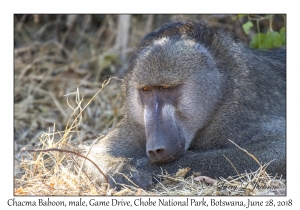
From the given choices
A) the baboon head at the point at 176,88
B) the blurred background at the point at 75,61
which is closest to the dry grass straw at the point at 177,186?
the baboon head at the point at 176,88

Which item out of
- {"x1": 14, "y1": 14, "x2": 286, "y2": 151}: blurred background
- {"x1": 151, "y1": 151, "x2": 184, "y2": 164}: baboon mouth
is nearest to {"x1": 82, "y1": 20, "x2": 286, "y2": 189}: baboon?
{"x1": 151, "y1": 151, "x2": 184, "y2": 164}: baboon mouth

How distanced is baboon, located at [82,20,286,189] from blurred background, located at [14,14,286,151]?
1924 mm

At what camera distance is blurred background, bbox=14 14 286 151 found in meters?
6.87

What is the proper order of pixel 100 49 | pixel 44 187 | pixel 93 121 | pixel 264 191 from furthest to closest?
pixel 100 49 < pixel 93 121 < pixel 44 187 < pixel 264 191

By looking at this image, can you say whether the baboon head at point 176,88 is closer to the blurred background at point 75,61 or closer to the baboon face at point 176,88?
the baboon face at point 176,88

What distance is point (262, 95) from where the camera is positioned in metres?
4.59

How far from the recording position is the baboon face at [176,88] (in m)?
4.20

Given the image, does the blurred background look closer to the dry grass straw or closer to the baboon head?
the baboon head

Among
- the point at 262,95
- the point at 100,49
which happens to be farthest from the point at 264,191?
the point at 100,49

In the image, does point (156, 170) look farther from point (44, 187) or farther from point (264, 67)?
point (264, 67)

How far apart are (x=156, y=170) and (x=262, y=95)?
3.71ft

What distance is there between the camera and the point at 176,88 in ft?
14.0

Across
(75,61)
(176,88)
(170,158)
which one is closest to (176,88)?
(176,88)

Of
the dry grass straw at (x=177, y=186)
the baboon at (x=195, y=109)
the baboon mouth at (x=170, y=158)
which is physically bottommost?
the dry grass straw at (x=177, y=186)
